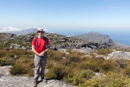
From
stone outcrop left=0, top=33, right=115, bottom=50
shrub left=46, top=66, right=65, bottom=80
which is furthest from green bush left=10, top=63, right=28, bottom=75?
stone outcrop left=0, top=33, right=115, bottom=50

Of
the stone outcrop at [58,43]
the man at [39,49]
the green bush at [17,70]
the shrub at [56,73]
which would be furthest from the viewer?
the stone outcrop at [58,43]

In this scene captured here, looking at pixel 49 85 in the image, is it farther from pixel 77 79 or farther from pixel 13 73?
pixel 13 73

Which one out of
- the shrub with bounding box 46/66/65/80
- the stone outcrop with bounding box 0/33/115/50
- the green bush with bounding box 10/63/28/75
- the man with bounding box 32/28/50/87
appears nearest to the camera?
the man with bounding box 32/28/50/87

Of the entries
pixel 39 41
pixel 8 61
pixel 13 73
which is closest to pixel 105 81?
pixel 39 41

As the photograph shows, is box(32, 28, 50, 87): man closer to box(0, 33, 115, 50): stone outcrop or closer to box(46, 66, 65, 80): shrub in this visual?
box(46, 66, 65, 80): shrub

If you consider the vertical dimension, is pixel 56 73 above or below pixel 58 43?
above

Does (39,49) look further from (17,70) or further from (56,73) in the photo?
(17,70)

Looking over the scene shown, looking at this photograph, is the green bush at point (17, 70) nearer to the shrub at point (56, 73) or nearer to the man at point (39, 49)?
the shrub at point (56, 73)

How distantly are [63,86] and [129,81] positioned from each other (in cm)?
329

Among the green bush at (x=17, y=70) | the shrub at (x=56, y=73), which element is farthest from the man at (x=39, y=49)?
the green bush at (x=17, y=70)

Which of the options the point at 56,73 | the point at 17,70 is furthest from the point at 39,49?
the point at 17,70

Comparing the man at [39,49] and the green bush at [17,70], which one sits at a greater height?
the man at [39,49]

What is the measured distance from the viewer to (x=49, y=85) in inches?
140

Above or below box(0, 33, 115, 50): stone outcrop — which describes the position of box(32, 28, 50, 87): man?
above
